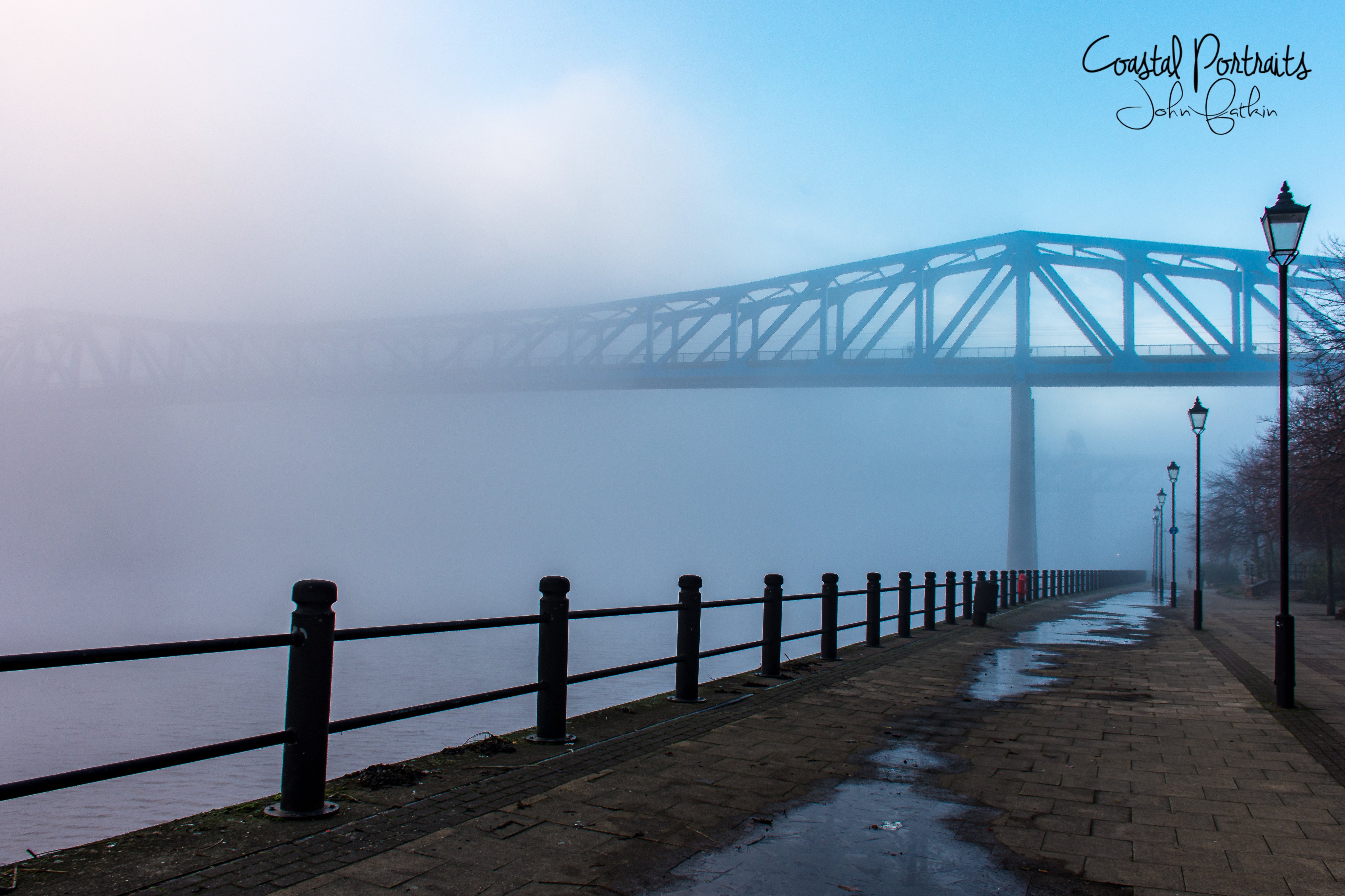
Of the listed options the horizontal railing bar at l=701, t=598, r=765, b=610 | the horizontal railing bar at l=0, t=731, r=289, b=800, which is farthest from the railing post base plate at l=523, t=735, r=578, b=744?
the horizontal railing bar at l=0, t=731, r=289, b=800

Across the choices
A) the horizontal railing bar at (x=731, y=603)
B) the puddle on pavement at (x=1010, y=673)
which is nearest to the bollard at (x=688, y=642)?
the horizontal railing bar at (x=731, y=603)

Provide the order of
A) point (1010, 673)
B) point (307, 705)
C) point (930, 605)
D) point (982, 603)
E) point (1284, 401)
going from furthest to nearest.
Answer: point (982, 603) → point (930, 605) → point (1010, 673) → point (1284, 401) → point (307, 705)

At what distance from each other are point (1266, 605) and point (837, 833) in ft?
128

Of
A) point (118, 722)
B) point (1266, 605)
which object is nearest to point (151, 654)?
point (118, 722)

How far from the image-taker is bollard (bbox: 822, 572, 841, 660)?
1155cm

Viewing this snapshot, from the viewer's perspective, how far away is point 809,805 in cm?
523

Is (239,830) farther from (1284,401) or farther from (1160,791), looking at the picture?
(1284,401)

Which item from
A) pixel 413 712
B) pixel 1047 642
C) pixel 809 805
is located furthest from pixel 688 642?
pixel 1047 642

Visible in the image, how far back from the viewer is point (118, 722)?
2311 centimetres

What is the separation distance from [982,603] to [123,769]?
17.6 meters

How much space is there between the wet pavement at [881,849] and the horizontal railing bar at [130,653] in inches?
83.8

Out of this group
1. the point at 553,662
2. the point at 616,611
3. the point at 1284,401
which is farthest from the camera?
the point at 1284,401

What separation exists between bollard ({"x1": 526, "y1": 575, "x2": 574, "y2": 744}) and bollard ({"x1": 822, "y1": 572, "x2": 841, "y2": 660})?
17.3 feet

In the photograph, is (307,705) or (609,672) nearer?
(307,705)
